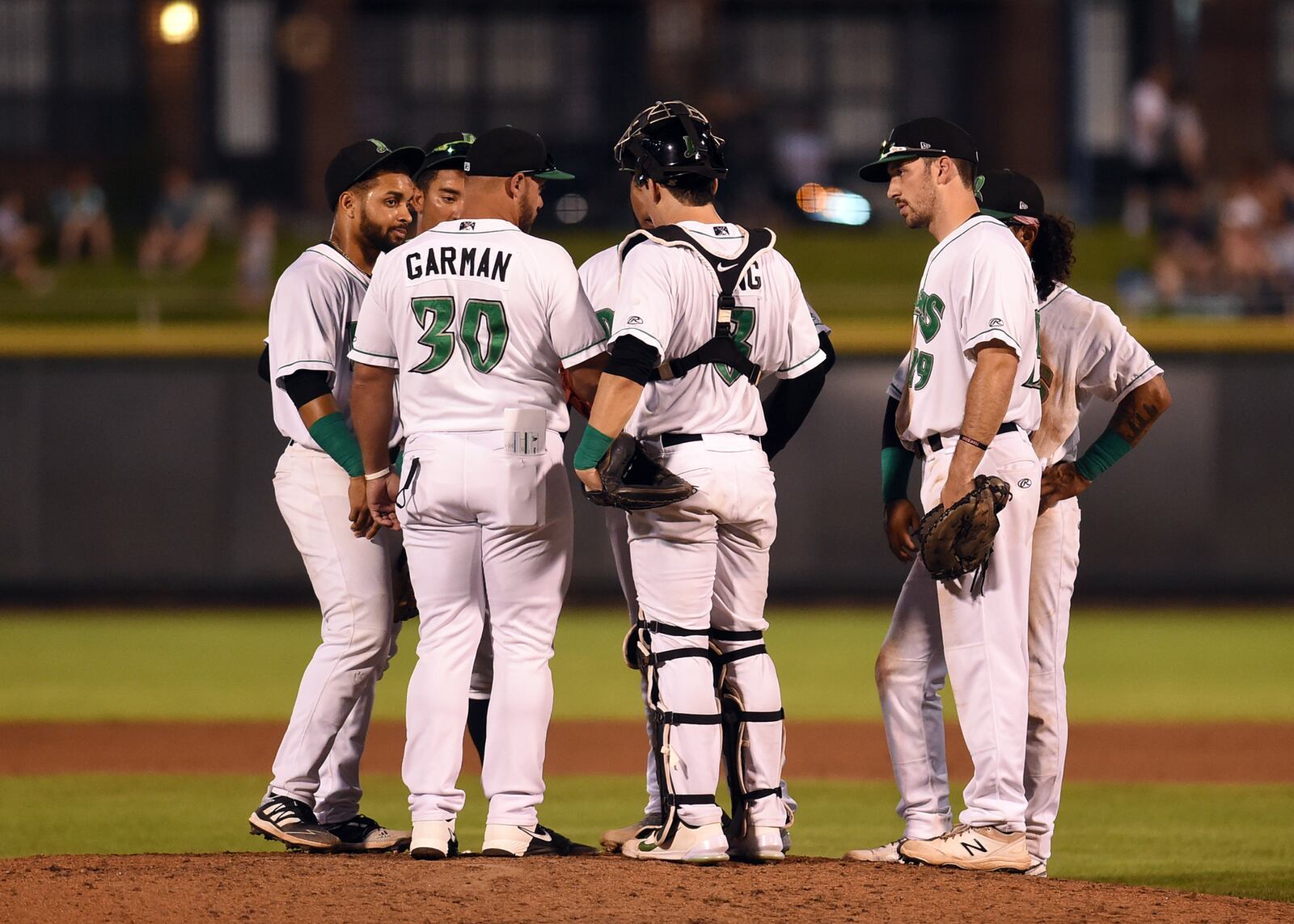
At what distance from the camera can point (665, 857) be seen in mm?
4734

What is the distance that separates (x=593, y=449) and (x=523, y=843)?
1.14 metres

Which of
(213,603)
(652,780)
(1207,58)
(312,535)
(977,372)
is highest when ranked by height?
(1207,58)

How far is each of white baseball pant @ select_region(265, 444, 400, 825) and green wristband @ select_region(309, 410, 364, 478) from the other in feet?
0.57

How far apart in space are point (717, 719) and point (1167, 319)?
10.2 m

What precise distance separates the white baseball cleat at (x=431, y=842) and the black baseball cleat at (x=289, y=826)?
42cm

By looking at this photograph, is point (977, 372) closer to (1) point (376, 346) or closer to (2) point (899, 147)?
(2) point (899, 147)

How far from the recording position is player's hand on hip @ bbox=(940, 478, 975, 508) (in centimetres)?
466

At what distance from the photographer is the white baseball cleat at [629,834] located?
5148 mm

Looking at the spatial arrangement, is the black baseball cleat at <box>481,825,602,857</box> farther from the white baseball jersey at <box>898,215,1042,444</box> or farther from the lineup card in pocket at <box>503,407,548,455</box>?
the white baseball jersey at <box>898,215,1042,444</box>

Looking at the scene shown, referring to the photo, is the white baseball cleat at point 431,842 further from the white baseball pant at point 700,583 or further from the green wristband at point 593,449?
the green wristband at point 593,449

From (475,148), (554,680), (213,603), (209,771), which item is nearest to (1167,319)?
(554,680)

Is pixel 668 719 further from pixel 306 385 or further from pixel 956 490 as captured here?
pixel 306 385

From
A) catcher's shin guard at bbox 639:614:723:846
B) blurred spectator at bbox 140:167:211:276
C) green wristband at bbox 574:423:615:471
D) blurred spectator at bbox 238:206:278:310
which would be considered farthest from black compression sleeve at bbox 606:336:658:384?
blurred spectator at bbox 140:167:211:276

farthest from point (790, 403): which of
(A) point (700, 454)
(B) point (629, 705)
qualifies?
(B) point (629, 705)
